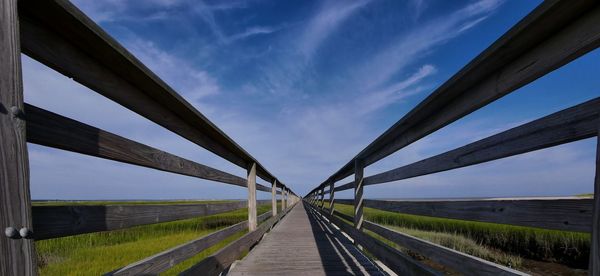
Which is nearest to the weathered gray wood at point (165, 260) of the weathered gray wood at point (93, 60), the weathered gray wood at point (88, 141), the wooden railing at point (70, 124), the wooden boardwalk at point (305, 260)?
the wooden railing at point (70, 124)

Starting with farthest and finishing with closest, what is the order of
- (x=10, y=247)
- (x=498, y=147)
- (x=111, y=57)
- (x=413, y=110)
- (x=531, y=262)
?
(x=531, y=262) < (x=413, y=110) < (x=498, y=147) < (x=111, y=57) < (x=10, y=247)

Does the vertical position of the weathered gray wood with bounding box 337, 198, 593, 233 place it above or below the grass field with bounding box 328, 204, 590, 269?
above

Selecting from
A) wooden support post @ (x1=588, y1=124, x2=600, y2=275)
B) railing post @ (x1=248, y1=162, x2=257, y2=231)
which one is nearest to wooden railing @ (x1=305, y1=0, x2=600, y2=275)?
wooden support post @ (x1=588, y1=124, x2=600, y2=275)

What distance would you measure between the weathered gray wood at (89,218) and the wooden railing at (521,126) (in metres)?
1.60

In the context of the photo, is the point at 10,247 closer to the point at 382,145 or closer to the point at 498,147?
the point at 498,147

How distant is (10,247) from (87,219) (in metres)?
0.35

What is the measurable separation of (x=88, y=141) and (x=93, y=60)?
354 millimetres

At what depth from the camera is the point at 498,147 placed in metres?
1.40

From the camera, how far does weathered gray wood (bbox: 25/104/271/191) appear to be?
952mm

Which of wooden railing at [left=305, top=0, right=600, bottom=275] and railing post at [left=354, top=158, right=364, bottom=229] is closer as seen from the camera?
wooden railing at [left=305, top=0, right=600, bottom=275]

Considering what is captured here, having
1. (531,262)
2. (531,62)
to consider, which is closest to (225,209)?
(531,62)

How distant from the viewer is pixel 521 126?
129cm

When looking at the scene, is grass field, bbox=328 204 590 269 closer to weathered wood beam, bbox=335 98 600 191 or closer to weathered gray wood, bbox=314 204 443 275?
weathered gray wood, bbox=314 204 443 275

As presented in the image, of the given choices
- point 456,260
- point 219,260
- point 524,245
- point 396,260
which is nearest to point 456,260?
point 456,260
